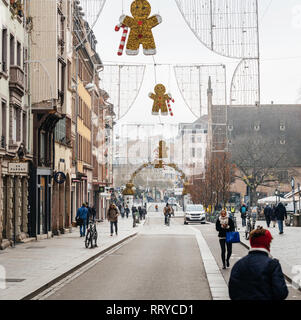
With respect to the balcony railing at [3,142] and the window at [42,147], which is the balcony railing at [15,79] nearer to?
the balcony railing at [3,142]

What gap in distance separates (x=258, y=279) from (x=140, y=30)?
10748mm

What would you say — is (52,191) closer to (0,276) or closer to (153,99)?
(153,99)

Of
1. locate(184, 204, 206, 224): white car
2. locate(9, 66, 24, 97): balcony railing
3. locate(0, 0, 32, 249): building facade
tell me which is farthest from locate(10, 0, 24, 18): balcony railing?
locate(184, 204, 206, 224): white car

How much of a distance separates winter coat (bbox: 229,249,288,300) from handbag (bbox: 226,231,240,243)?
36.0 ft

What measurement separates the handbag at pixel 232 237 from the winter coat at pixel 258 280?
36.0ft

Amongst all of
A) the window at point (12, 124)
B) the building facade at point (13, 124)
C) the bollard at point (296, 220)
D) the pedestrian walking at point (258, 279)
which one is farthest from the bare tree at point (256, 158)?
the pedestrian walking at point (258, 279)

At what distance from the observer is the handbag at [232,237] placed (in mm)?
17591

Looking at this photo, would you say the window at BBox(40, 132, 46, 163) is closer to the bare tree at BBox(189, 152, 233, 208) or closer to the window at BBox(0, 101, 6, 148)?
the window at BBox(0, 101, 6, 148)

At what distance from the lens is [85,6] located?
15.5 metres

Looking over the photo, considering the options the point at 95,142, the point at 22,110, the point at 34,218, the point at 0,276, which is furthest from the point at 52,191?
the point at 95,142

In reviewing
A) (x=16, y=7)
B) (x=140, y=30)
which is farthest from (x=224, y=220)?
(x=16, y=7)

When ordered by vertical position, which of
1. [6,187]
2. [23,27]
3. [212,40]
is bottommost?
[6,187]

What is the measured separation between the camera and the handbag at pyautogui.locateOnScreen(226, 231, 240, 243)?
17.6 m
